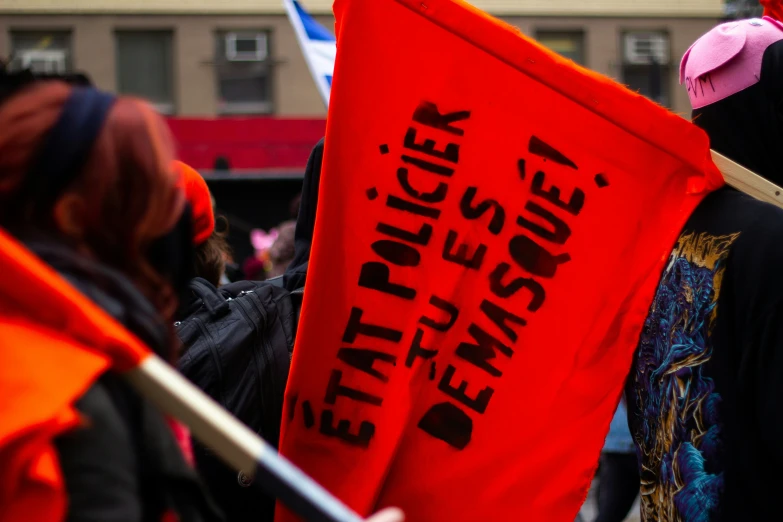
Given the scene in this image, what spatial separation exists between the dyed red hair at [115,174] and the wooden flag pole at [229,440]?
0.17m

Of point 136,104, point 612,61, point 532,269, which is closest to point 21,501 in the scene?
point 136,104

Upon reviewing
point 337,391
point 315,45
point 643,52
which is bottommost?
point 643,52

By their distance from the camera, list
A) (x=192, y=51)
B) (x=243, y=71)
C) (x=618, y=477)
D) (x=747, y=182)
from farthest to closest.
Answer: (x=243, y=71), (x=192, y=51), (x=618, y=477), (x=747, y=182)

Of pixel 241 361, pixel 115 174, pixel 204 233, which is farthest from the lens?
pixel 204 233

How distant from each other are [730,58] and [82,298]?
1.59 meters

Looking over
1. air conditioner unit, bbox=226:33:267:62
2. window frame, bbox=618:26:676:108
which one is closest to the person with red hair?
air conditioner unit, bbox=226:33:267:62

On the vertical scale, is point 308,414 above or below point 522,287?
below

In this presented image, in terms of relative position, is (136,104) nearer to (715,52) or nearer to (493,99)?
(493,99)

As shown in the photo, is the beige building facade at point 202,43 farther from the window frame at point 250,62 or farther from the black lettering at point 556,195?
the black lettering at point 556,195

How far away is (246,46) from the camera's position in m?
17.5

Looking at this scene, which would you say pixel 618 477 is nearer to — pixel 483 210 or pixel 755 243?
A: pixel 483 210

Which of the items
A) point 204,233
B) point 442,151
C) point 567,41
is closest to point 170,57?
point 567,41

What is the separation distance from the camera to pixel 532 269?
2.25 metres

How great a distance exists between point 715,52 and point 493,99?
510mm
